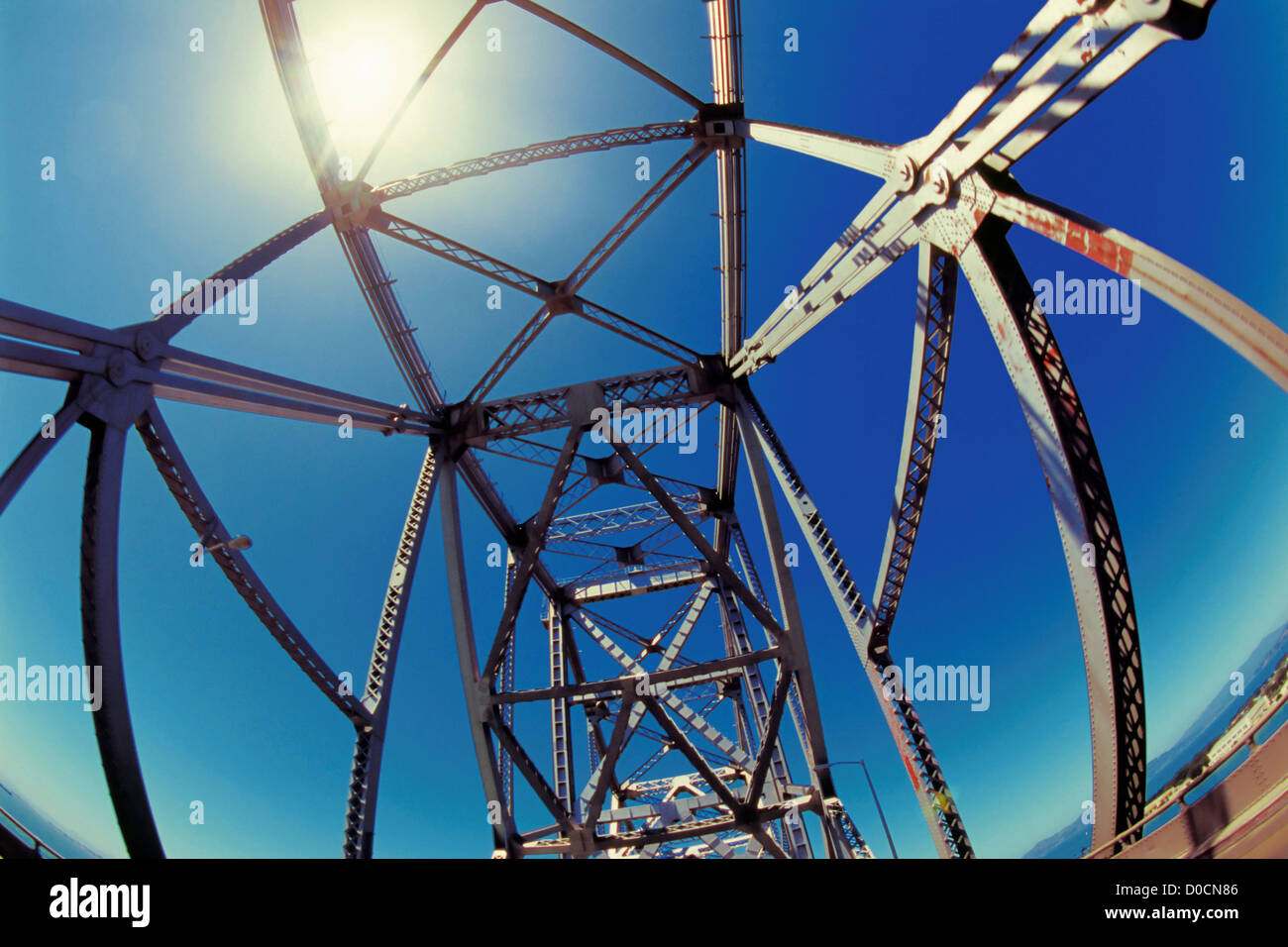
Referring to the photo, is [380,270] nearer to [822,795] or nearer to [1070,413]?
[1070,413]

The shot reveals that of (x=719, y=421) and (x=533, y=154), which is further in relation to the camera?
(x=719, y=421)

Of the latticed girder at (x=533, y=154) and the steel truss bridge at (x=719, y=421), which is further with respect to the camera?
the latticed girder at (x=533, y=154)

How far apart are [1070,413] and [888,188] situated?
3739 mm

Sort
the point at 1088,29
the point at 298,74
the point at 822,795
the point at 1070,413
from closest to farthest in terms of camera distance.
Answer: the point at 1088,29, the point at 1070,413, the point at 298,74, the point at 822,795

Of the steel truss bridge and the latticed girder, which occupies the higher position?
the latticed girder

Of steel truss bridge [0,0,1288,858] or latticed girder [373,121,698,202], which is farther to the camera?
latticed girder [373,121,698,202]

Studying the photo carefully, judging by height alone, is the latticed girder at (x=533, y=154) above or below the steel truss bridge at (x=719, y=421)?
above
